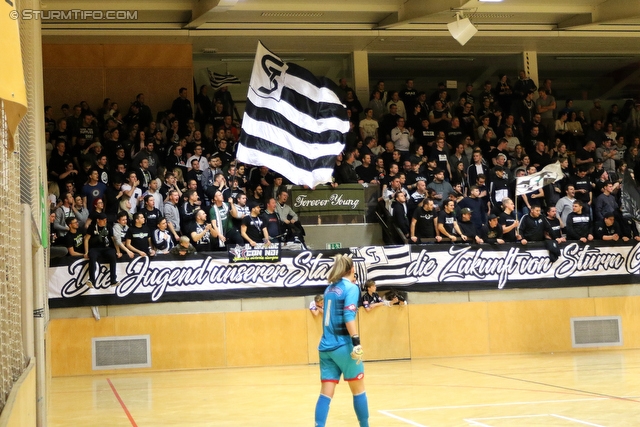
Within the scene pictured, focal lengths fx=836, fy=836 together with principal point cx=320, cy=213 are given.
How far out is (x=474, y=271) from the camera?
66.0 ft

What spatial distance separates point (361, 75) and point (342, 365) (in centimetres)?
1988

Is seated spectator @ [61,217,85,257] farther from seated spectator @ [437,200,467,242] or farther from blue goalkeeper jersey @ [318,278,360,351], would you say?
blue goalkeeper jersey @ [318,278,360,351]

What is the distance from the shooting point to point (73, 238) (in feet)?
59.5

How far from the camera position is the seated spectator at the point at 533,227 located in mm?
20719

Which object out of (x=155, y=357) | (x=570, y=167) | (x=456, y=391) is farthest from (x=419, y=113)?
(x=456, y=391)

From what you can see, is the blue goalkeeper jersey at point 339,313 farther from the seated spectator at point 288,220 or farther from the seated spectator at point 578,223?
the seated spectator at point 578,223

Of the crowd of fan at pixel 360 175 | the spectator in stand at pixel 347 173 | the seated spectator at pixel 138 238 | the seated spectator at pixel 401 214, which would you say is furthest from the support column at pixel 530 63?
the seated spectator at pixel 138 238

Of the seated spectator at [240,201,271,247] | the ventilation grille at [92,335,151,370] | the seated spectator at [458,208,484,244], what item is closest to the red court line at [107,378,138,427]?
the ventilation grille at [92,335,151,370]

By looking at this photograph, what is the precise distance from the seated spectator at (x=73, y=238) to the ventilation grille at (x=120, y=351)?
1995mm

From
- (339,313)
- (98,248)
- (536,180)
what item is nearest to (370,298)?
(536,180)

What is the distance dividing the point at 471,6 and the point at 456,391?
37.9 feet

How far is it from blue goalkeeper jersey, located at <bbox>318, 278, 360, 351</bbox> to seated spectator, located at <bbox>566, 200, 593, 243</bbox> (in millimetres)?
13528

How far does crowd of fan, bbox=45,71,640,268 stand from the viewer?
19141mm

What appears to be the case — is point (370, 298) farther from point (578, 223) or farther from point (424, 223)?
point (578, 223)
